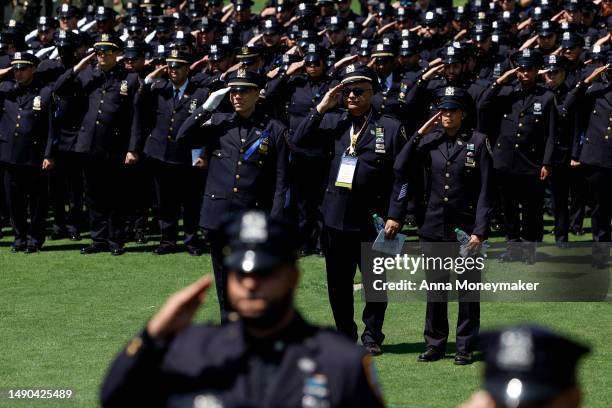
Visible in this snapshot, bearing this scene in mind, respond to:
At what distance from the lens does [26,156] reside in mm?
16328

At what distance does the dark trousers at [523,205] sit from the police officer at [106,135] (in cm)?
431

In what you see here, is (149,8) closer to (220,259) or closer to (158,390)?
(220,259)

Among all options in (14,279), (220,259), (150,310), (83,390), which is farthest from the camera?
(14,279)

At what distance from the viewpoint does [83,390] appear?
387 inches

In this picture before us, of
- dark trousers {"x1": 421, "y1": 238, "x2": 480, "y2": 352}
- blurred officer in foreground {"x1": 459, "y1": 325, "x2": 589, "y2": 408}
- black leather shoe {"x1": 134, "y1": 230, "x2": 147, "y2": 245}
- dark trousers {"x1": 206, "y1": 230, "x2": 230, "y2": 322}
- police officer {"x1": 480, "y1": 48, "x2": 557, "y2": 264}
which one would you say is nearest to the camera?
blurred officer in foreground {"x1": 459, "y1": 325, "x2": 589, "y2": 408}

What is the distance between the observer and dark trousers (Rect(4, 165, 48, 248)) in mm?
16328

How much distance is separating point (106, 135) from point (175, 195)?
1081 mm

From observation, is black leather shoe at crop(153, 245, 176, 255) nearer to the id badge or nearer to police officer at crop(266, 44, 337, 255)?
police officer at crop(266, 44, 337, 255)

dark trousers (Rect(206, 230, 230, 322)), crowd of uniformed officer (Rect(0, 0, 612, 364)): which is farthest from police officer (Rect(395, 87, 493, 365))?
crowd of uniformed officer (Rect(0, 0, 612, 364))

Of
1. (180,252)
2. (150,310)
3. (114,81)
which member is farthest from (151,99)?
(150,310)

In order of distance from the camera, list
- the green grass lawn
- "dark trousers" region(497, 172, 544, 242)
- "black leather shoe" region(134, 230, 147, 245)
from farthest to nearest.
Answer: "black leather shoe" region(134, 230, 147, 245) → "dark trousers" region(497, 172, 544, 242) → the green grass lawn

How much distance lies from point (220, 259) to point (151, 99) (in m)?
6.15

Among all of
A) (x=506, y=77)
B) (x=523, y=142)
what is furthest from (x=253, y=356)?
(x=506, y=77)

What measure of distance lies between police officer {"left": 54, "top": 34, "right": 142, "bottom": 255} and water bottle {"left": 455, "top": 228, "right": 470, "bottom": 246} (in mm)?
6344
